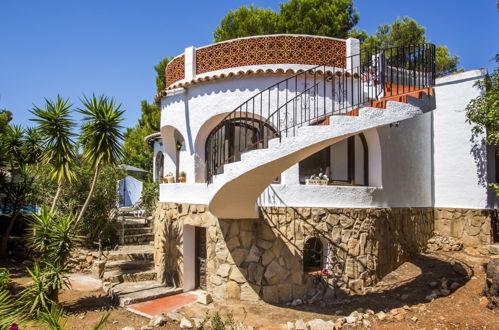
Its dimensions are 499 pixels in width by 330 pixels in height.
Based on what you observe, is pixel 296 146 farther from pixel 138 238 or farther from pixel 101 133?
pixel 138 238

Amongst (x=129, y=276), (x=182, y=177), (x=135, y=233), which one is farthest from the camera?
(x=135, y=233)

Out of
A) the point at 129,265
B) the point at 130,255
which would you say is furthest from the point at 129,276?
the point at 130,255

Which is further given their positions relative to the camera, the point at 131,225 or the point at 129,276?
the point at 131,225

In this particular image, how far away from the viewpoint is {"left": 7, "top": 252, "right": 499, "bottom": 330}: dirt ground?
25.2ft

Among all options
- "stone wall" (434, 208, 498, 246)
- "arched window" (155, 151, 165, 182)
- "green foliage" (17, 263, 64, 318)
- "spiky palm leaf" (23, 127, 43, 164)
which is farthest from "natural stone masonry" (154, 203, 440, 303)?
"arched window" (155, 151, 165, 182)

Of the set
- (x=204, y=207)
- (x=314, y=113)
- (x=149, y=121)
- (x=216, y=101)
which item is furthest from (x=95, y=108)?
(x=149, y=121)

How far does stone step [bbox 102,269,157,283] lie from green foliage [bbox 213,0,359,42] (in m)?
11.9

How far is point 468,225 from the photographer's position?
12.4 m

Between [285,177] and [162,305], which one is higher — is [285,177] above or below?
above

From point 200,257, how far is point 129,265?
3180 millimetres

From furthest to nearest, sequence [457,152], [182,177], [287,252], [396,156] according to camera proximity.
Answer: [457,152] → [396,156] → [182,177] → [287,252]

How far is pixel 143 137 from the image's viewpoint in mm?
26125

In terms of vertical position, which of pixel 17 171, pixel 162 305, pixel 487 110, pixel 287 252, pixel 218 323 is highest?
pixel 487 110

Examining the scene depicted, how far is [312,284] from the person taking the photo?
912 cm
